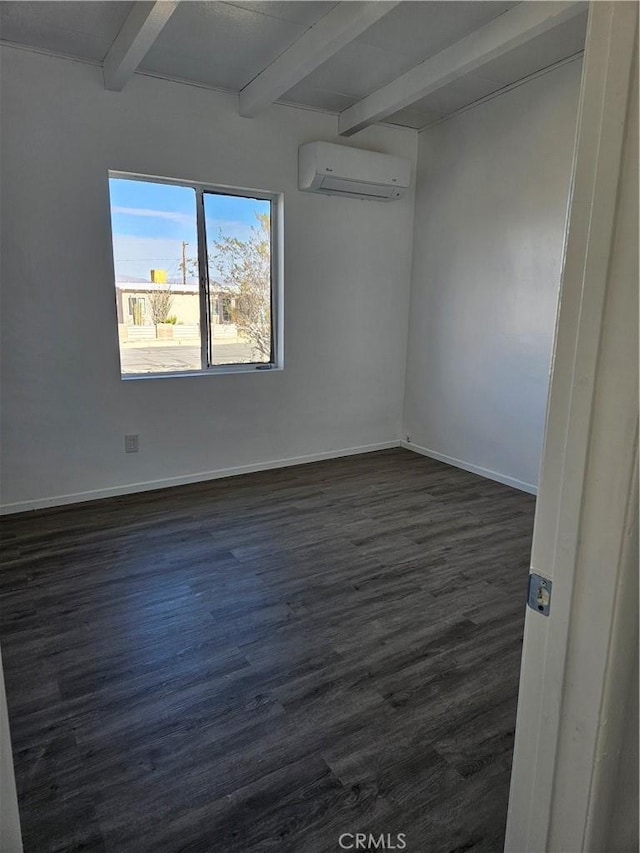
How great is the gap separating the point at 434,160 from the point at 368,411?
2232mm

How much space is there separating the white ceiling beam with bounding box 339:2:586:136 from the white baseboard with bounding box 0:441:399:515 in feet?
8.77

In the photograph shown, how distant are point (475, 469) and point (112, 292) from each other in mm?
3117

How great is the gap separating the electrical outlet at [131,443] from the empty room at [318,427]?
0.02 metres

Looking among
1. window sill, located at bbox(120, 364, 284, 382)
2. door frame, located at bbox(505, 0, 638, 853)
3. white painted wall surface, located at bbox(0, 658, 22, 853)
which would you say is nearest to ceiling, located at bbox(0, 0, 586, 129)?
window sill, located at bbox(120, 364, 284, 382)

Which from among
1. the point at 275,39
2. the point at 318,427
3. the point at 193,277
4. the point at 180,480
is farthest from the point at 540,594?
the point at 318,427

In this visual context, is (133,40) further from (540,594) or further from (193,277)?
(540,594)

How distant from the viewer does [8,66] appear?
10.3 ft

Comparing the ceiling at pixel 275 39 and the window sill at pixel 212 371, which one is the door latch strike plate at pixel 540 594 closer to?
the ceiling at pixel 275 39

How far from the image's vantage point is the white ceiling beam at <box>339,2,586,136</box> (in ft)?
8.83

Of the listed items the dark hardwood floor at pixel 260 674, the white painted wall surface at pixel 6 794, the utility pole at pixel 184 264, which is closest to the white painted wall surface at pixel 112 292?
the utility pole at pixel 184 264

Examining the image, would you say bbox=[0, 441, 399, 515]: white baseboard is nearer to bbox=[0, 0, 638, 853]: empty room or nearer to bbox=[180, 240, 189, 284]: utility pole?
bbox=[0, 0, 638, 853]: empty room

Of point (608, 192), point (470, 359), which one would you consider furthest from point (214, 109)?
point (608, 192)

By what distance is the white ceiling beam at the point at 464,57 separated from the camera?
269 centimetres

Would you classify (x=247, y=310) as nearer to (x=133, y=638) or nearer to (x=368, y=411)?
(x=368, y=411)
